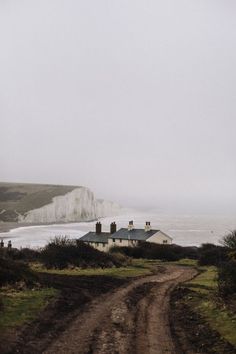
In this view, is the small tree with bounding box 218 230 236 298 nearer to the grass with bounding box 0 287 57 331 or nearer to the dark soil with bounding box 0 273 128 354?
the dark soil with bounding box 0 273 128 354

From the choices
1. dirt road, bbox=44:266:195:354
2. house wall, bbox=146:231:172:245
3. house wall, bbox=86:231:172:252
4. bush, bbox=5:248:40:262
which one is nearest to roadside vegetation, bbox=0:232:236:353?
dirt road, bbox=44:266:195:354

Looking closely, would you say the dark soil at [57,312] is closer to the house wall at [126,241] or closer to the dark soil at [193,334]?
the dark soil at [193,334]

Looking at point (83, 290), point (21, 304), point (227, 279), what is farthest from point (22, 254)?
point (227, 279)

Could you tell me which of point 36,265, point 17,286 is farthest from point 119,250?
point 17,286

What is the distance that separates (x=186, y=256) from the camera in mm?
58688

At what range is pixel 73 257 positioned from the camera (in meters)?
39.4

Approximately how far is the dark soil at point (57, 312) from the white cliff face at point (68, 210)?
5545 inches

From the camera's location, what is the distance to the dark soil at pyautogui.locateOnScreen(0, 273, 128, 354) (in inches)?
526

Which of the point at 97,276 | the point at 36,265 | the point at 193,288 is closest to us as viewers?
the point at 193,288

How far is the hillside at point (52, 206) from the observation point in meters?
169

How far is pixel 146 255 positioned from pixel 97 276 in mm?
25808

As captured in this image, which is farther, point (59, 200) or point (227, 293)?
point (59, 200)

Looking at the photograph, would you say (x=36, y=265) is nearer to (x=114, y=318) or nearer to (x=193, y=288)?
(x=193, y=288)

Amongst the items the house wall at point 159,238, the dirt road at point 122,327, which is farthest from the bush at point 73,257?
the house wall at point 159,238
